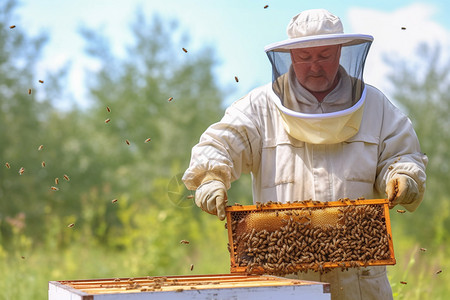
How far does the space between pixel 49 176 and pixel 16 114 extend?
231 centimetres

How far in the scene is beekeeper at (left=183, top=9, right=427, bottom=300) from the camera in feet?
12.7

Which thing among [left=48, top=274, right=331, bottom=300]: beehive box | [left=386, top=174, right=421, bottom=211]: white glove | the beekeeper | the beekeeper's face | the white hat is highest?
the white hat

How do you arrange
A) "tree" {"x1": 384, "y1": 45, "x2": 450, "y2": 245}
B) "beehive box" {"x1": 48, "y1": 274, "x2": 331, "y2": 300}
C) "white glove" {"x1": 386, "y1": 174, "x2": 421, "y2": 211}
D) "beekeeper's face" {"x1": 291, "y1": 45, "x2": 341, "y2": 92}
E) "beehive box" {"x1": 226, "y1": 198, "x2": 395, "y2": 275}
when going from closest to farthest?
"beehive box" {"x1": 48, "y1": 274, "x2": 331, "y2": 300}, "beehive box" {"x1": 226, "y1": 198, "x2": 395, "y2": 275}, "white glove" {"x1": 386, "y1": 174, "x2": 421, "y2": 211}, "beekeeper's face" {"x1": 291, "y1": 45, "x2": 341, "y2": 92}, "tree" {"x1": 384, "y1": 45, "x2": 450, "y2": 245}

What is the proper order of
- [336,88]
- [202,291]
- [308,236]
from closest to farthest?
[202,291] < [308,236] < [336,88]

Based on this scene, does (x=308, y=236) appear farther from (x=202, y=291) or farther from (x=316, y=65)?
(x=316, y=65)

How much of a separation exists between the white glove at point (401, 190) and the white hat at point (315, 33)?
0.91m

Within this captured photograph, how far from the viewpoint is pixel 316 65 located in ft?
13.2

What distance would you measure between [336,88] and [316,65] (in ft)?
0.70

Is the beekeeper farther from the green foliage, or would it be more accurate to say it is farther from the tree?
the tree

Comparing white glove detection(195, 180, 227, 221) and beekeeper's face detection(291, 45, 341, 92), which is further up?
beekeeper's face detection(291, 45, 341, 92)

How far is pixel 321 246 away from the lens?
3.54m

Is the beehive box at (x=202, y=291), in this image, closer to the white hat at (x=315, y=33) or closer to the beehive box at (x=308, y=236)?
the beehive box at (x=308, y=236)

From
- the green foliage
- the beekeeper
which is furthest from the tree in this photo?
the beekeeper

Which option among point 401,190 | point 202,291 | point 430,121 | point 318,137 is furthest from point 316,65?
point 430,121
